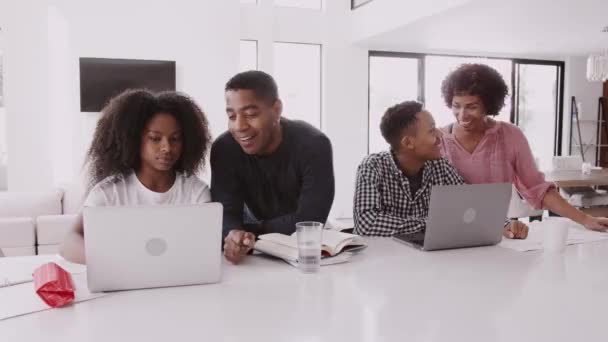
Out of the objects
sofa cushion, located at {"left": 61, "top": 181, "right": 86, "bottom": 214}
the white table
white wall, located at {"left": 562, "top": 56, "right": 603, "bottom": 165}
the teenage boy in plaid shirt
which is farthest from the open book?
white wall, located at {"left": 562, "top": 56, "right": 603, "bottom": 165}

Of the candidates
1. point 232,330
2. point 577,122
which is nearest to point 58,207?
point 232,330

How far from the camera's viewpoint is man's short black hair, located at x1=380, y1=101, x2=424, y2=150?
202 cm

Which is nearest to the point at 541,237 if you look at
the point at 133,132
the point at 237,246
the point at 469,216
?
the point at 469,216

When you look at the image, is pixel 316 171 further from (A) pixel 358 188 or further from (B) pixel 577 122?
(B) pixel 577 122

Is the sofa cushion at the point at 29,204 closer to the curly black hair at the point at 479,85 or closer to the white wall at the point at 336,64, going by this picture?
the white wall at the point at 336,64

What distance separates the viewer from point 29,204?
4156 mm

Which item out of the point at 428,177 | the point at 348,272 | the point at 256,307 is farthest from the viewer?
the point at 428,177

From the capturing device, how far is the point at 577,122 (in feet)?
25.6

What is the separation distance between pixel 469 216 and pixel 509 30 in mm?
4793

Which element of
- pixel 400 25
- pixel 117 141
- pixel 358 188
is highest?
pixel 400 25

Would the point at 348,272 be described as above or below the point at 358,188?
below

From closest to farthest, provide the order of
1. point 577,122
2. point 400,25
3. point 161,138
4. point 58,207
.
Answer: point 161,138 → point 58,207 → point 400,25 → point 577,122

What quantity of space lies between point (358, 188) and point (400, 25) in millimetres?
3775

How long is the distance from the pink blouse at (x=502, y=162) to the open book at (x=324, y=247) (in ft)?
2.49
